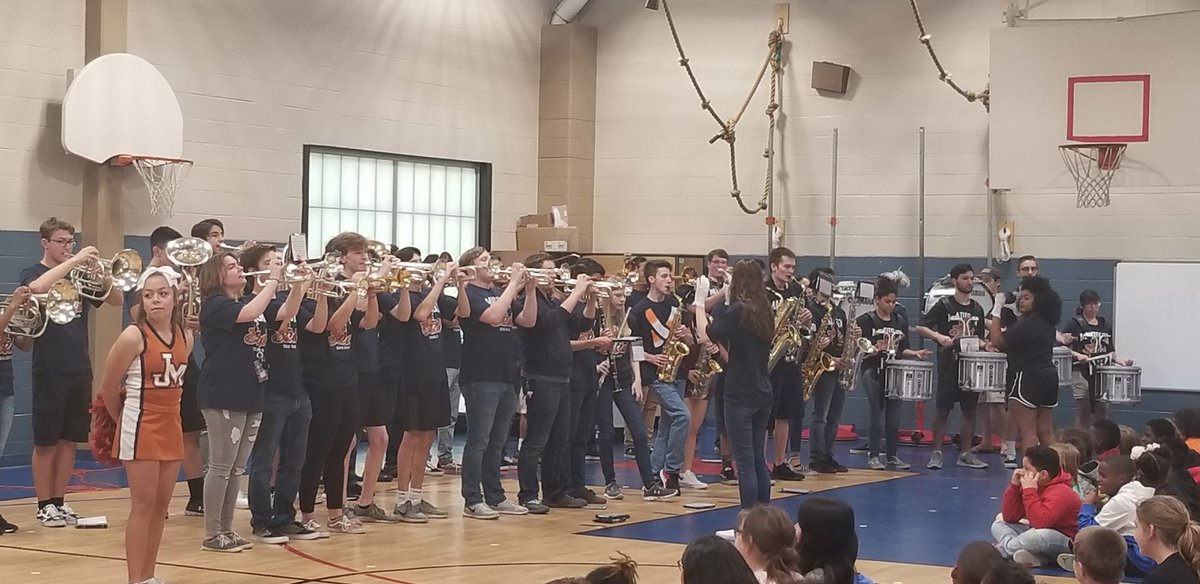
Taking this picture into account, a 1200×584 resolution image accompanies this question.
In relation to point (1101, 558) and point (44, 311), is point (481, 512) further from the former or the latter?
point (1101, 558)

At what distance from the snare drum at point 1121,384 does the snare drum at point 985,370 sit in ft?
3.72

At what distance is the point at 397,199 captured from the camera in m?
15.3

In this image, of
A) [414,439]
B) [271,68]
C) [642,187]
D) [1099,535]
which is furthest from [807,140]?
[1099,535]

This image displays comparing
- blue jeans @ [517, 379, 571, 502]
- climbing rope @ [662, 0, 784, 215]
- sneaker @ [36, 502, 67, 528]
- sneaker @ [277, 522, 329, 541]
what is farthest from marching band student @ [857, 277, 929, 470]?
sneaker @ [36, 502, 67, 528]

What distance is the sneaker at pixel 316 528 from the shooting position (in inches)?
329

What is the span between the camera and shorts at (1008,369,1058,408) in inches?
457

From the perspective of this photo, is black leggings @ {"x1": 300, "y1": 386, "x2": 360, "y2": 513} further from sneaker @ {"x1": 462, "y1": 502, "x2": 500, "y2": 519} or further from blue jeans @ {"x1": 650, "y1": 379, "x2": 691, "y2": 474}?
blue jeans @ {"x1": 650, "y1": 379, "x2": 691, "y2": 474}

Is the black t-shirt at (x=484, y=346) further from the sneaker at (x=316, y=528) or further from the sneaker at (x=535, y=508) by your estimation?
the sneaker at (x=316, y=528)

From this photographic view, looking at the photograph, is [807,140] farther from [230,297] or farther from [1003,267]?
[230,297]

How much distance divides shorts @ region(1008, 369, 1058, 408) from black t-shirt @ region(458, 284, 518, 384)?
14.8 feet

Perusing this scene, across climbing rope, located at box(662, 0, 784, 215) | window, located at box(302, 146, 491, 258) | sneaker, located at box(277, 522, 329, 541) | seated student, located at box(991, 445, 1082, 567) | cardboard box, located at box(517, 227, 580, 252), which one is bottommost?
sneaker, located at box(277, 522, 329, 541)

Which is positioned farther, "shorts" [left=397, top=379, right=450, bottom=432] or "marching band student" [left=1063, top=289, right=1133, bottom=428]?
"marching band student" [left=1063, top=289, right=1133, bottom=428]

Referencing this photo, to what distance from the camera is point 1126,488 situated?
7473mm

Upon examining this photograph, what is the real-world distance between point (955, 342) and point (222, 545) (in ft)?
23.4
